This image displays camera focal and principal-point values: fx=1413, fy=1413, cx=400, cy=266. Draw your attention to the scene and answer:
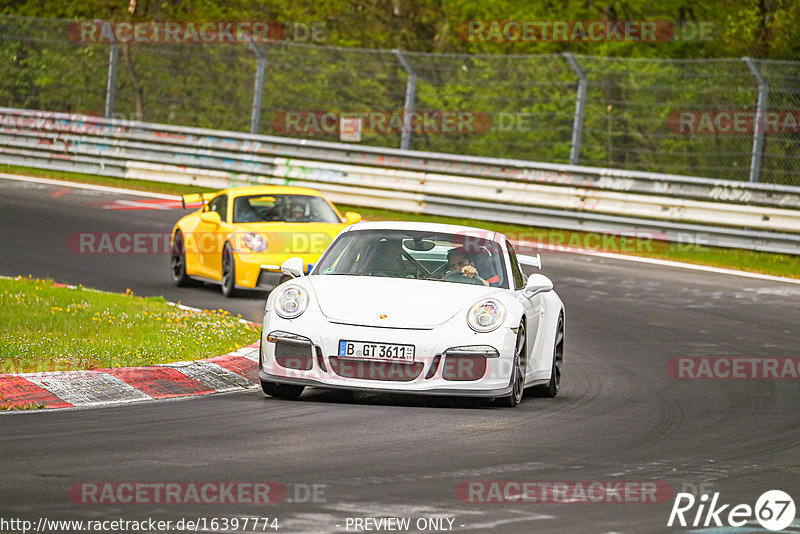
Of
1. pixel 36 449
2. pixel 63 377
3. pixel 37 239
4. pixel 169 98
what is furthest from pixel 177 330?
pixel 169 98

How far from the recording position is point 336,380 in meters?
8.96

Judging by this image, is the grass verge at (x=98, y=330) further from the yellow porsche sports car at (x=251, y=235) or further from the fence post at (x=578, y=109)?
the fence post at (x=578, y=109)

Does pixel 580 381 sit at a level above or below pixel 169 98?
below

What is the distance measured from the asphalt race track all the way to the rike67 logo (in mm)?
73

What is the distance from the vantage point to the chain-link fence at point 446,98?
2156 centimetres

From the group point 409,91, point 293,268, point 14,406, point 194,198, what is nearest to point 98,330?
point 293,268

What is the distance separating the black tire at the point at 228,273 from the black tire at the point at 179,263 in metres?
0.96

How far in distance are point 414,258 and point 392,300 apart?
1.22m

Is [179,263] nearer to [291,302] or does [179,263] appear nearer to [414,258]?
[414,258]

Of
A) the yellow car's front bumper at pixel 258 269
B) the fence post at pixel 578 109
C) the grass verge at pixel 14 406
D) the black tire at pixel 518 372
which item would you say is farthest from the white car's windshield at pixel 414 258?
the fence post at pixel 578 109

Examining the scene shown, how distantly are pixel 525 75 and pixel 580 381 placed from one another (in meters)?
13.5

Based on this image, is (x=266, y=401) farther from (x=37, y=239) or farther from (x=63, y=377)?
(x=37, y=239)

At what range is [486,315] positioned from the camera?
9.20 m

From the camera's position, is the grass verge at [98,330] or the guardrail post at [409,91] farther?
the guardrail post at [409,91]
